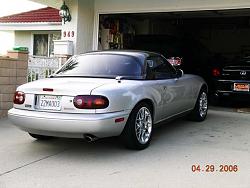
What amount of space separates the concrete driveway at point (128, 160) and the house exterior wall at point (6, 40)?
12.1 m

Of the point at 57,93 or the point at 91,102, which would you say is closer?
the point at 91,102

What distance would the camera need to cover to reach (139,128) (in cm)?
569

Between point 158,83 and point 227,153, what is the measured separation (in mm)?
1506

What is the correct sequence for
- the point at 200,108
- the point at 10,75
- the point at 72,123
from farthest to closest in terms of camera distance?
the point at 10,75, the point at 200,108, the point at 72,123

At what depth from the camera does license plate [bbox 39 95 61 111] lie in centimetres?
521

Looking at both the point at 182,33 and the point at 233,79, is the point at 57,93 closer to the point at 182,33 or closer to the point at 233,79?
the point at 233,79

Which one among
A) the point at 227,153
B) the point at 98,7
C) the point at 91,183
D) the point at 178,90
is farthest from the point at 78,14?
the point at 91,183

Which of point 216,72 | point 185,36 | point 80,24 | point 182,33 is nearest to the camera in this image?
point 216,72

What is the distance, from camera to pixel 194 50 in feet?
38.3

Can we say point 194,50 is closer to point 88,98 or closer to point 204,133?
point 204,133

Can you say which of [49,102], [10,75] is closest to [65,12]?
[10,75]

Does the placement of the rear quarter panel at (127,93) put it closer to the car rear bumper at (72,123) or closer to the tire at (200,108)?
the car rear bumper at (72,123)

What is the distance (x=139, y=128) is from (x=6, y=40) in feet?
49.0

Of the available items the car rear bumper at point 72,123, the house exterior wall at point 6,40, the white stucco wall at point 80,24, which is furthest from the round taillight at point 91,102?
the house exterior wall at point 6,40
